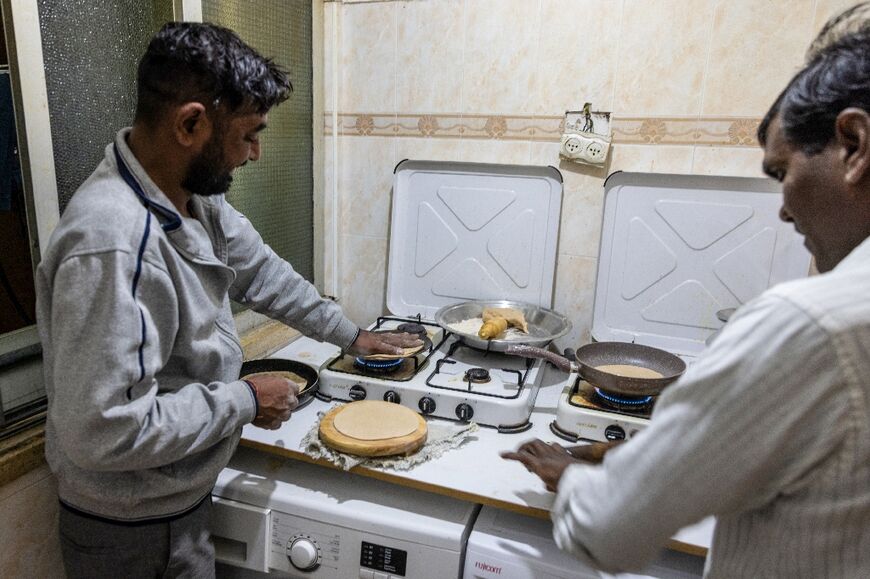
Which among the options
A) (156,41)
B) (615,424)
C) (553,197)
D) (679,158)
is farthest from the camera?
(553,197)

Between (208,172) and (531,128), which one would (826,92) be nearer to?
(208,172)

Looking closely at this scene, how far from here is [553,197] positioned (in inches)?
63.8

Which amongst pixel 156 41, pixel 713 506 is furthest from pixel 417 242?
pixel 713 506

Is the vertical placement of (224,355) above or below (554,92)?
below

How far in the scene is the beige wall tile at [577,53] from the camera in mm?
1487

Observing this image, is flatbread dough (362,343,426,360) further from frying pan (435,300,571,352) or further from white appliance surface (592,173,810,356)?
white appliance surface (592,173,810,356)

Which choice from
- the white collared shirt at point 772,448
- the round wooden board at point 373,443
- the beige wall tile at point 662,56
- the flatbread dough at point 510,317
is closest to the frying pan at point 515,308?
the flatbread dough at point 510,317

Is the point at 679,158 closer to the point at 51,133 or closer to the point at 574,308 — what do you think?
the point at 574,308

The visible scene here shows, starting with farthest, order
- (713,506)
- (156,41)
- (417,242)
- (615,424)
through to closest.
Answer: (417,242)
(615,424)
(156,41)
(713,506)

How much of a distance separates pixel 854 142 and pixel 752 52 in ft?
3.46

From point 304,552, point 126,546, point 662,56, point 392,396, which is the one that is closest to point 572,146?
point 662,56

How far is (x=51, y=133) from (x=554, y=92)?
118 cm

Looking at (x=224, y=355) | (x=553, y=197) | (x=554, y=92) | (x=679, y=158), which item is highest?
(x=554, y=92)

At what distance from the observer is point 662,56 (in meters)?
1.46
